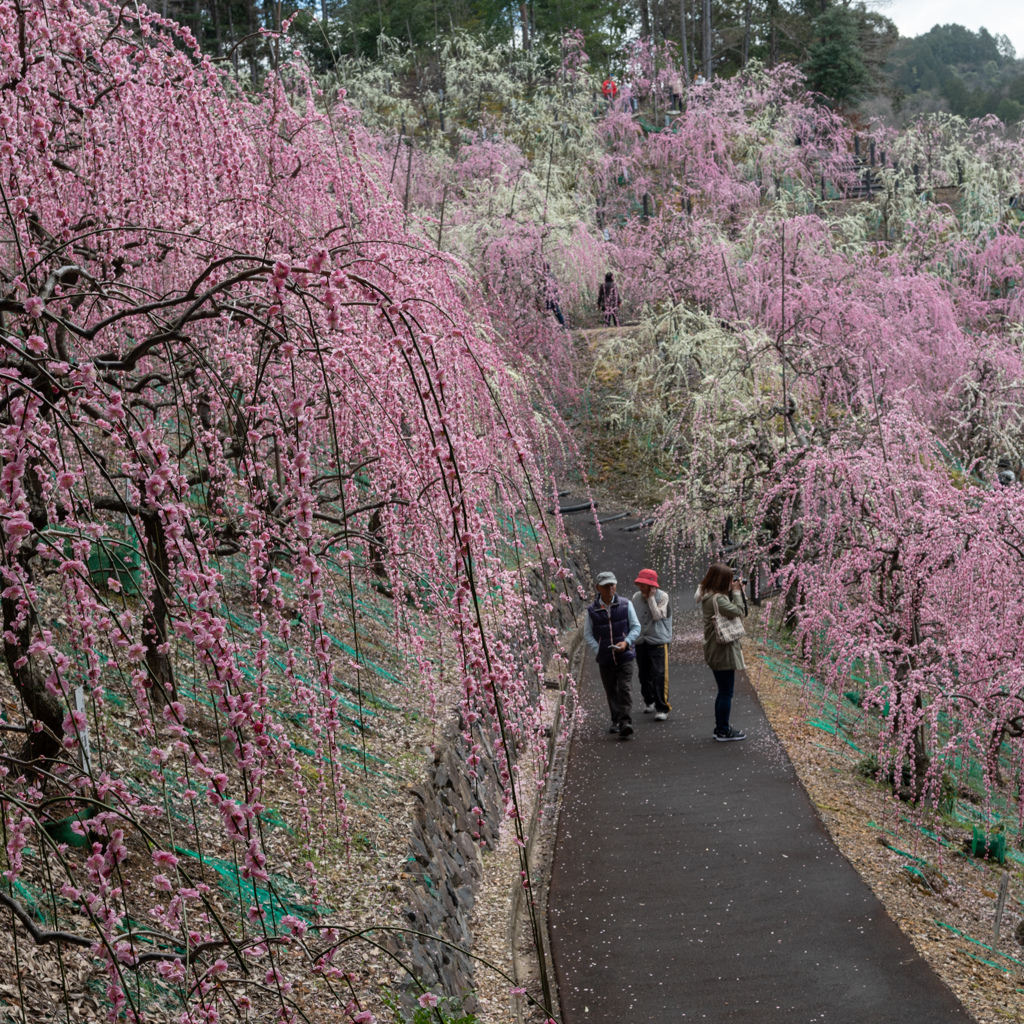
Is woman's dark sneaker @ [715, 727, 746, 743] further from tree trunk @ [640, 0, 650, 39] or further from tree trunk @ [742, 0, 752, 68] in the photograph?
tree trunk @ [640, 0, 650, 39]

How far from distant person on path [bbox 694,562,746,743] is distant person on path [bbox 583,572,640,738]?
623 mm

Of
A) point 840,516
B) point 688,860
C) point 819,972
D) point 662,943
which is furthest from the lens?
point 840,516

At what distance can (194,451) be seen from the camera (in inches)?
190

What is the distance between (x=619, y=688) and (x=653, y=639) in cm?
56

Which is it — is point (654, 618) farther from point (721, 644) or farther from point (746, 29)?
point (746, 29)

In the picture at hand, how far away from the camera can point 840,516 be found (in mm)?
7242

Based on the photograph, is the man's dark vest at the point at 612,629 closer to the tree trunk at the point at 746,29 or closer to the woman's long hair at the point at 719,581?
the woman's long hair at the point at 719,581

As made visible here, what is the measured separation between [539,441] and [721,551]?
278cm

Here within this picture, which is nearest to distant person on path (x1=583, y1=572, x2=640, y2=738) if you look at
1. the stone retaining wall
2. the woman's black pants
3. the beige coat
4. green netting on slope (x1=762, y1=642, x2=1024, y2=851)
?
the beige coat

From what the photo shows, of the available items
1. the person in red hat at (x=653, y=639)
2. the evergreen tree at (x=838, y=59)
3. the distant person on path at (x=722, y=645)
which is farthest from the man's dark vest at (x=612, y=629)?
the evergreen tree at (x=838, y=59)

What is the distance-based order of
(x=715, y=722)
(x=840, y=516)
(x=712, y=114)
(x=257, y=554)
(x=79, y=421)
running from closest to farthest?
(x=79, y=421) → (x=257, y=554) → (x=840, y=516) → (x=715, y=722) → (x=712, y=114)

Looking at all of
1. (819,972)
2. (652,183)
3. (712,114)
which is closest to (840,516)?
(819,972)

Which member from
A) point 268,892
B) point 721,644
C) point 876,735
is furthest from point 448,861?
point 876,735

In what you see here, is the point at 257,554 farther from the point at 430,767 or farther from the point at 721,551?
the point at 721,551
